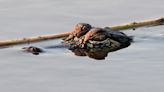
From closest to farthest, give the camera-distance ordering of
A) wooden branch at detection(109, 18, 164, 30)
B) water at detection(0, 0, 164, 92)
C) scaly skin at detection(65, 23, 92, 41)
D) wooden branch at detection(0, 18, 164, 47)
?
water at detection(0, 0, 164, 92)
wooden branch at detection(0, 18, 164, 47)
scaly skin at detection(65, 23, 92, 41)
wooden branch at detection(109, 18, 164, 30)

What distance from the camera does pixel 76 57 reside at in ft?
44.9

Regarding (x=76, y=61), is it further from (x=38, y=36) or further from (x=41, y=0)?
(x=41, y=0)

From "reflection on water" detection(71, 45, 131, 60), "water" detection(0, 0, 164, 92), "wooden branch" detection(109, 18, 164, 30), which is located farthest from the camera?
"wooden branch" detection(109, 18, 164, 30)

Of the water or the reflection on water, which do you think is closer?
the water

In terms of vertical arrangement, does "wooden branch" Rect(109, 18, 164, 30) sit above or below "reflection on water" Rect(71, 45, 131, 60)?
above

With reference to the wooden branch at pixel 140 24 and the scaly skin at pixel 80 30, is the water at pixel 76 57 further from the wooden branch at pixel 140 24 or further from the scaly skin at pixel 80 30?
the scaly skin at pixel 80 30

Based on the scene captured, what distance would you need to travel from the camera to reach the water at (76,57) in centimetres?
1183

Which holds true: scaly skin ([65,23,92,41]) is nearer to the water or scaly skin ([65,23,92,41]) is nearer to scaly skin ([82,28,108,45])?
scaly skin ([82,28,108,45])

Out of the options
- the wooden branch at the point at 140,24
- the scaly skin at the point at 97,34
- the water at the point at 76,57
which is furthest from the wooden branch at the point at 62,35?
the scaly skin at the point at 97,34

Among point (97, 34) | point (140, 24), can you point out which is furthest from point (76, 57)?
point (140, 24)

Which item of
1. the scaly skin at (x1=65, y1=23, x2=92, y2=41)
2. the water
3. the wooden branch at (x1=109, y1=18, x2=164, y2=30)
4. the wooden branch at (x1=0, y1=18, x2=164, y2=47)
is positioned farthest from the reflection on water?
the wooden branch at (x1=109, y1=18, x2=164, y2=30)

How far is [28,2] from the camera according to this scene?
59.0ft

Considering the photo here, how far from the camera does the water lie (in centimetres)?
1183

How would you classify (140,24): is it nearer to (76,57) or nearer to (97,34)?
(97,34)
